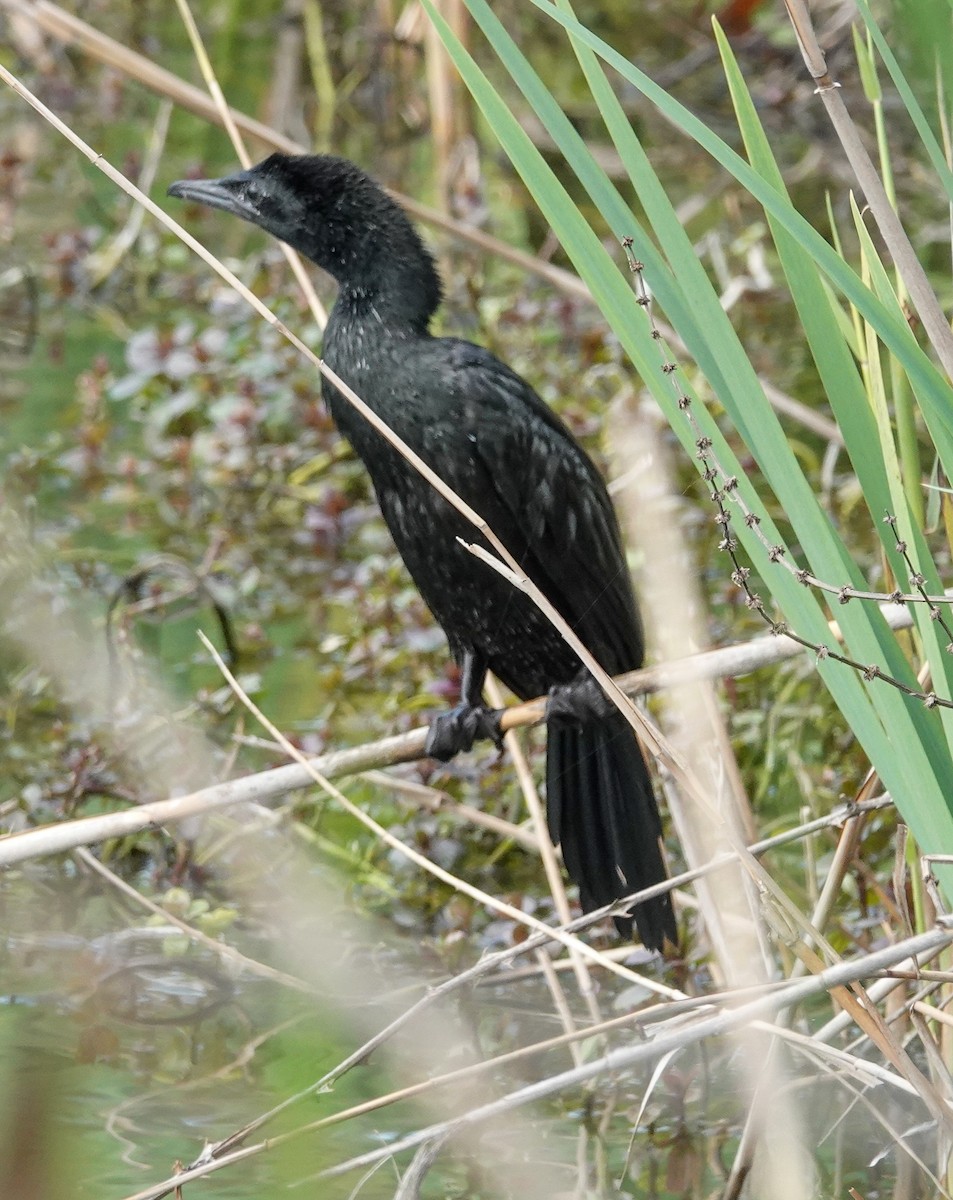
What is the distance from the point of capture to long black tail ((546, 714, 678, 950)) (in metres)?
2.93

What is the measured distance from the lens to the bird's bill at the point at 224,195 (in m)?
3.07

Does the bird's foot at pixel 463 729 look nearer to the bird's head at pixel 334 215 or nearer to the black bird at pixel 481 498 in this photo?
the black bird at pixel 481 498

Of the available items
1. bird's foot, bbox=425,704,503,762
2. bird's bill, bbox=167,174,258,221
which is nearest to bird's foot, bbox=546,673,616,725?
bird's foot, bbox=425,704,503,762

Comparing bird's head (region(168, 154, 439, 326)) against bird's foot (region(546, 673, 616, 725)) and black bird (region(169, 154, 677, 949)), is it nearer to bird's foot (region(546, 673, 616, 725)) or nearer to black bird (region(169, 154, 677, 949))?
black bird (region(169, 154, 677, 949))

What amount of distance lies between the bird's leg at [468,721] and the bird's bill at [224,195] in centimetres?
91

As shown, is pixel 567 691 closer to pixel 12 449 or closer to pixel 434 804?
pixel 434 804

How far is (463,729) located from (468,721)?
34 millimetres

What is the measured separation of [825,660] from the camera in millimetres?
1651

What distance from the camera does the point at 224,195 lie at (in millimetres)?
3080

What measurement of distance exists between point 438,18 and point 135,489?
12.8 feet

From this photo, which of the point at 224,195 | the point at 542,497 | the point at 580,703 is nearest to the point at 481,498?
the point at 542,497

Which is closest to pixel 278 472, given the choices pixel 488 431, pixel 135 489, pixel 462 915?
pixel 135 489

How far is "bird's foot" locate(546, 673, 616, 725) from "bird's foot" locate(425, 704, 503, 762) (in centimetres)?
12

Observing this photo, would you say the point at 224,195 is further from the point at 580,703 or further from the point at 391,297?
the point at 580,703
